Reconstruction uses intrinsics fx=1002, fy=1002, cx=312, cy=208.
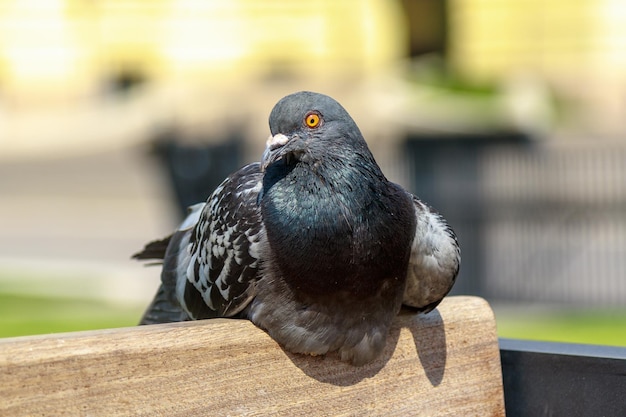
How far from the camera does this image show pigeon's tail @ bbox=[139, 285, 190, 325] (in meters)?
3.85

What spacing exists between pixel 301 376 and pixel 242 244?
0.55 metres

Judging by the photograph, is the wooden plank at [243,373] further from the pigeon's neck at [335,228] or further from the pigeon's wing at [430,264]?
the pigeon's neck at [335,228]

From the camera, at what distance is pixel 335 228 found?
2957mm

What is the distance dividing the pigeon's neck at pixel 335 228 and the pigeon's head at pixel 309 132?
0.06 meters

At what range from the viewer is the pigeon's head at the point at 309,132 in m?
3.06

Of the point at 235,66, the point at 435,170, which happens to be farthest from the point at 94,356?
the point at 235,66

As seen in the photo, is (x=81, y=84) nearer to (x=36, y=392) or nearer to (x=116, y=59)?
(x=116, y=59)

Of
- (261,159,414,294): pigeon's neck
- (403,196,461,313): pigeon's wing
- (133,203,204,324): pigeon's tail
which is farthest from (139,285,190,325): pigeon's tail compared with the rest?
(403,196,461,313): pigeon's wing

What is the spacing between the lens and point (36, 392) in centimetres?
218

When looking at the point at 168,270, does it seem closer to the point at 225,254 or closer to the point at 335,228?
the point at 225,254

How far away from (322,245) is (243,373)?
21.1 inches

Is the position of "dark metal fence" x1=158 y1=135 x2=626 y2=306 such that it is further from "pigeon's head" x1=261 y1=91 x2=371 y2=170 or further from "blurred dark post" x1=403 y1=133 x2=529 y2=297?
"pigeon's head" x1=261 y1=91 x2=371 y2=170

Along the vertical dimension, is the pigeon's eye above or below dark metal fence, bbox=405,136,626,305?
above

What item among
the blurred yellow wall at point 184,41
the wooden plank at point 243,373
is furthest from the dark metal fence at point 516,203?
the blurred yellow wall at point 184,41
